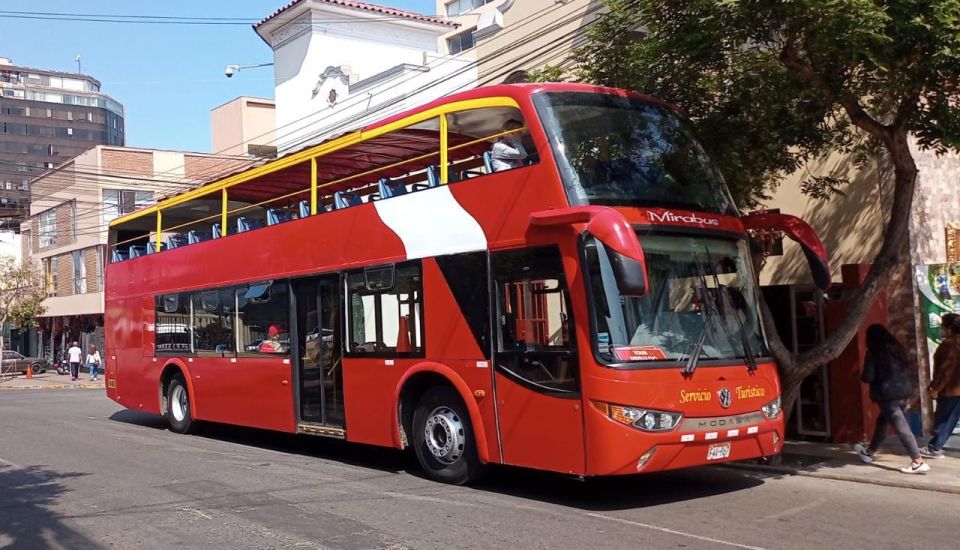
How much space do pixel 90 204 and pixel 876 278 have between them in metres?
39.7

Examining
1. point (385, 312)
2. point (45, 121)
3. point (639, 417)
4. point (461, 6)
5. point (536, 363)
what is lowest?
point (639, 417)

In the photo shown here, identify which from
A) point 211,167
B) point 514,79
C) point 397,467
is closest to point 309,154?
point 397,467

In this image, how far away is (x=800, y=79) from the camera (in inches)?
394

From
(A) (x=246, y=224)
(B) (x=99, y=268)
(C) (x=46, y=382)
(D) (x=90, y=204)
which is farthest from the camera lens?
(D) (x=90, y=204)

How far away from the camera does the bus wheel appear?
933 cm

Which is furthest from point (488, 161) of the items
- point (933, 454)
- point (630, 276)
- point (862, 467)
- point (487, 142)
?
point (933, 454)

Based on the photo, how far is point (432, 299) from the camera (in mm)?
9750

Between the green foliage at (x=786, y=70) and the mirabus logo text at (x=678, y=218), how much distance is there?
6.56ft

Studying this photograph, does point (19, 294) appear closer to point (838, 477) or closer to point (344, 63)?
point (344, 63)

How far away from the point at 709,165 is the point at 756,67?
2.49 m

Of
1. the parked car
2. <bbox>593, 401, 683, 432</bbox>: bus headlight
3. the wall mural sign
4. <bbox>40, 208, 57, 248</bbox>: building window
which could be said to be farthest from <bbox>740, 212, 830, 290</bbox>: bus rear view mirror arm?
<bbox>40, 208, 57, 248</bbox>: building window

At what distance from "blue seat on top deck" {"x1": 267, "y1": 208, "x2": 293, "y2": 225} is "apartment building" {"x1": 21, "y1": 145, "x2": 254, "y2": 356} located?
85.5ft

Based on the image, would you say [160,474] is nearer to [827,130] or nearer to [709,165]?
[709,165]

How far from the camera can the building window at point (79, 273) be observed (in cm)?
4278
